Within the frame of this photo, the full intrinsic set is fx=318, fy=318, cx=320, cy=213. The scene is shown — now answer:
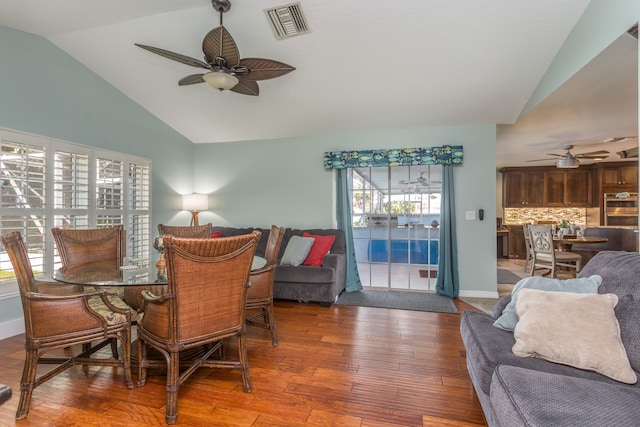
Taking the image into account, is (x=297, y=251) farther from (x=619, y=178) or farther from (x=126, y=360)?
(x=619, y=178)

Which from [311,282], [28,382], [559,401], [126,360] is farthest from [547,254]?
[28,382]

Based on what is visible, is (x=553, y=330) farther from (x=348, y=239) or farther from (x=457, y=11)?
(x=348, y=239)

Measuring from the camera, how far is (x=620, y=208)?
7086mm

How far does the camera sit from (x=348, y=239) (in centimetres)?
468

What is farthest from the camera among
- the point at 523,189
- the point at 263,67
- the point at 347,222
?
the point at 523,189

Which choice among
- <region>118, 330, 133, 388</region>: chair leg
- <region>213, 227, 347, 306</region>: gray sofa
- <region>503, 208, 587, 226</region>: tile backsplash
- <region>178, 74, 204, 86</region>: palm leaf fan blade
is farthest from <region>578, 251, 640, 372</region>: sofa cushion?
Answer: <region>503, 208, 587, 226</region>: tile backsplash

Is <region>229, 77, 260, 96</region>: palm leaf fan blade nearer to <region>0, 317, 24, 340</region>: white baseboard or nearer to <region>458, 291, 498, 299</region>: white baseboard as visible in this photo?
<region>0, 317, 24, 340</region>: white baseboard

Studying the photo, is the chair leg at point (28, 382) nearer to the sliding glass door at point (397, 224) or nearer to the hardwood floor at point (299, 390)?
the hardwood floor at point (299, 390)

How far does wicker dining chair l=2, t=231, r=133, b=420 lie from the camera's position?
1799 mm

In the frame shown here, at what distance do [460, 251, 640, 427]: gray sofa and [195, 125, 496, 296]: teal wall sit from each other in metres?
2.46

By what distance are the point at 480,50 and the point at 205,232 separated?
320 cm

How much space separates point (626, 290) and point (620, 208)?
7571mm

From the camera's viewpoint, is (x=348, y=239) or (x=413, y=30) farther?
(x=348, y=239)

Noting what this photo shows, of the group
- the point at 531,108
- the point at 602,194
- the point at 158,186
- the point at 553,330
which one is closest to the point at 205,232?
the point at 158,186
